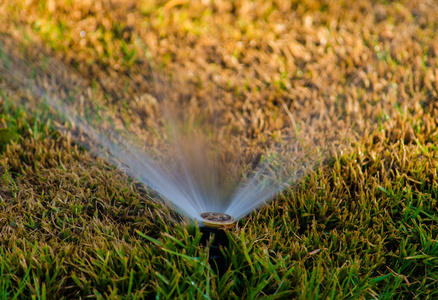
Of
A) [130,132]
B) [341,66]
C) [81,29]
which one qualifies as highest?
[81,29]

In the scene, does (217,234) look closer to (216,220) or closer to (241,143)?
(216,220)

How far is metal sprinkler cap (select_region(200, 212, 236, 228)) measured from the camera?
1843 mm

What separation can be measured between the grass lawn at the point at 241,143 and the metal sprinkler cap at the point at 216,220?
2.5 inches

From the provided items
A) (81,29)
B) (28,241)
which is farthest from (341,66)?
(28,241)

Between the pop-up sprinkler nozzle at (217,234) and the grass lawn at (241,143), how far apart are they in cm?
6

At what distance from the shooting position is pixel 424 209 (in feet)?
7.13

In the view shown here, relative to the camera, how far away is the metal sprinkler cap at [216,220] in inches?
72.6

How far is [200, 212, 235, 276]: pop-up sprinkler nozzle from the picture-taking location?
6.07 feet

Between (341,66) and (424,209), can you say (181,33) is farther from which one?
(424,209)

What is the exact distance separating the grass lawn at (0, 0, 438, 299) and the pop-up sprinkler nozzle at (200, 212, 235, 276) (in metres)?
0.06

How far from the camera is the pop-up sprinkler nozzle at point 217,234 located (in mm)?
1852

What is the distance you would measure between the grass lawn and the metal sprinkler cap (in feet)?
0.20

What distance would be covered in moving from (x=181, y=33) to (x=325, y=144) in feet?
6.31

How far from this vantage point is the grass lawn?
1.77 m
